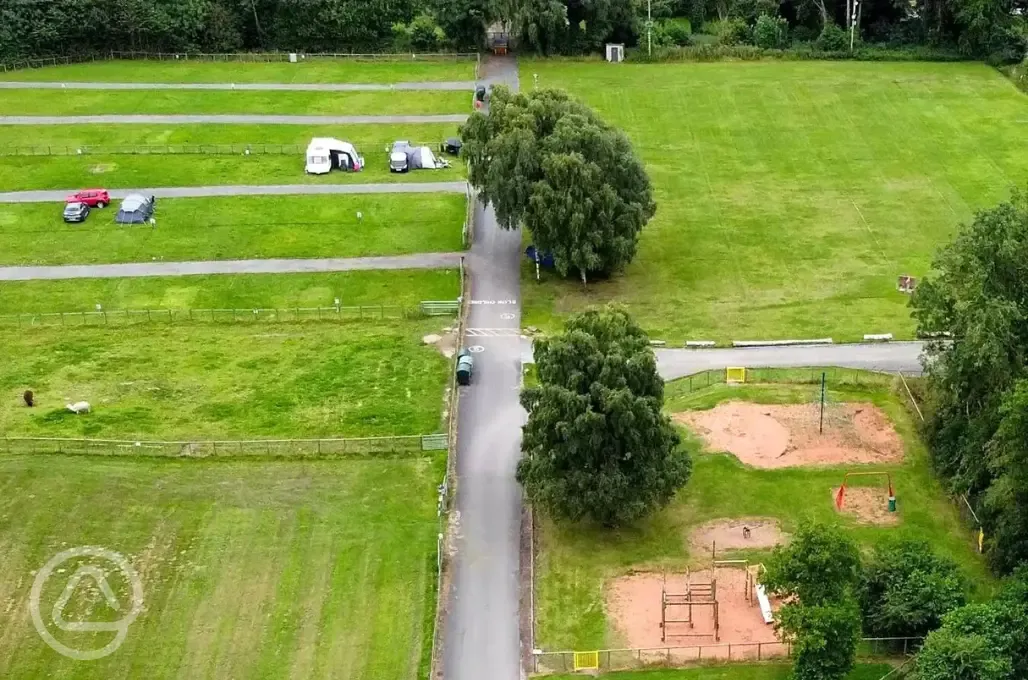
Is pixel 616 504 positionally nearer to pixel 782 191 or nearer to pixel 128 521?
pixel 128 521

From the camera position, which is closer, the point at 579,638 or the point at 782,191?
the point at 579,638

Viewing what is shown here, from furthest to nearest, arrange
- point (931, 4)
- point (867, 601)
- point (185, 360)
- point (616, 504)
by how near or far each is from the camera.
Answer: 1. point (931, 4)
2. point (185, 360)
3. point (616, 504)
4. point (867, 601)

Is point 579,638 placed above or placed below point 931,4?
below

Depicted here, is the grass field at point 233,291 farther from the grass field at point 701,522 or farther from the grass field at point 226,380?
the grass field at point 701,522

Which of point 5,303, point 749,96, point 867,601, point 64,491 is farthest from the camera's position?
point 749,96

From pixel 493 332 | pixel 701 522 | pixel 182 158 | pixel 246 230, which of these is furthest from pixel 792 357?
pixel 182 158

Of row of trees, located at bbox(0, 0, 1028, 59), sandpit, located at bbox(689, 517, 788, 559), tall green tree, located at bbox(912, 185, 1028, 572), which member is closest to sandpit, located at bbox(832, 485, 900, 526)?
tall green tree, located at bbox(912, 185, 1028, 572)

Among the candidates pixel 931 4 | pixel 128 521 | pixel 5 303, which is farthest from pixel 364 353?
pixel 931 4
